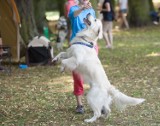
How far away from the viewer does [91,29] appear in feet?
21.6

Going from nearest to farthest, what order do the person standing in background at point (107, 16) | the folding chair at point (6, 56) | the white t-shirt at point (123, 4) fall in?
the folding chair at point (6, 56), the person standing in background at point (107, 16), the white t-shirt at point (123, 4)

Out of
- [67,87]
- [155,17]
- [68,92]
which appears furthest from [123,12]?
[68,92]

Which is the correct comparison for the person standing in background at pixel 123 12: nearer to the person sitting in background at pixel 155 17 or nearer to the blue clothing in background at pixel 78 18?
the person sitting in background at pixel 155 17

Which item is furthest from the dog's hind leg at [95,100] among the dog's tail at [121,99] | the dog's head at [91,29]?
the dog's head at [91,29]

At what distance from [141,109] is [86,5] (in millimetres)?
2075

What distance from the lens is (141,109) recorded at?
751 cm

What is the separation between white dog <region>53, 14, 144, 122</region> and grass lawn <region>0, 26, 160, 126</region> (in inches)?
13.3

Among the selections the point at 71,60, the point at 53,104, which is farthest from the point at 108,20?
the point at 71,60

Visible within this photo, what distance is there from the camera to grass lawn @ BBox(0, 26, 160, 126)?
22.6 feet

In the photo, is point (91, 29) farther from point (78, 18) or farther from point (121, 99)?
point (121, 99)

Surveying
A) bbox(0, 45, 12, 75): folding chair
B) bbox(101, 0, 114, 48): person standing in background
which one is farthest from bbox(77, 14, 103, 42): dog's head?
bbox(101, 0, 114, 48): person standing in background

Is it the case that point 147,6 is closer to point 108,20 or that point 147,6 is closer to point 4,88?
point 108,20

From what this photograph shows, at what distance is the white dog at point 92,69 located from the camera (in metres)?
6.52

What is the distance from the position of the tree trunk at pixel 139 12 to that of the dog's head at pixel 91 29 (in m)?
16.1
